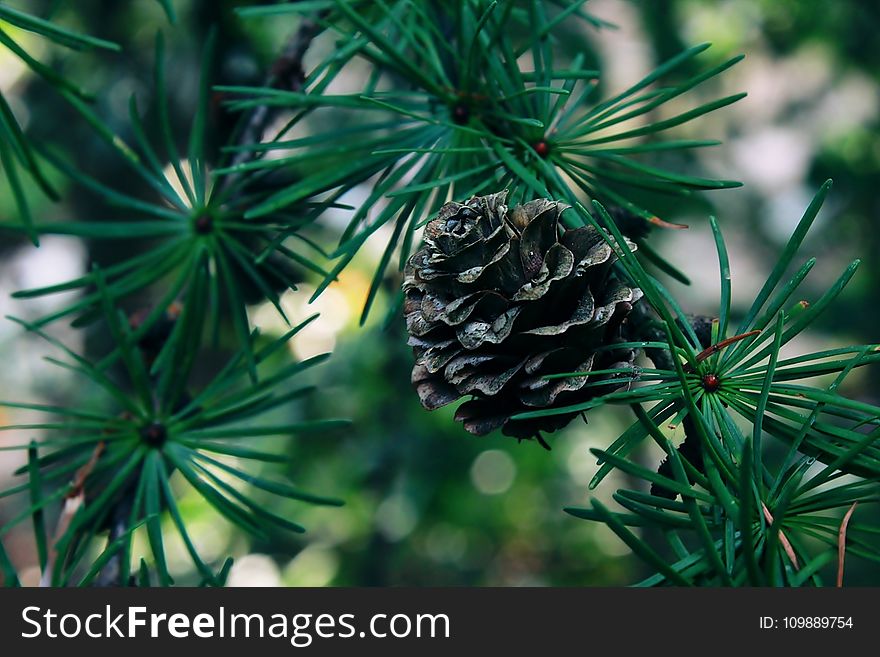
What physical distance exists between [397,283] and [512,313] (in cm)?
92

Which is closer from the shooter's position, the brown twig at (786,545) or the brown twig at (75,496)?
the brown twig at (786,545)

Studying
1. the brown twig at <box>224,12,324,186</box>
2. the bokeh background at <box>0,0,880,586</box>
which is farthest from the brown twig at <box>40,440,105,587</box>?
the bokeh background at <box>0,0,880,586</box>

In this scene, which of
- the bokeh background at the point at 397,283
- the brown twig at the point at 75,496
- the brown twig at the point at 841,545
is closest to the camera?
the brown twig at the point at 841,545

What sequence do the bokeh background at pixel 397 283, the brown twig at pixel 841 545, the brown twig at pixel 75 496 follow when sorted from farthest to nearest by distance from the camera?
1. the bokeh background at pixel 397 283
2. the brown twig at pixel 75 496
3. the brown twig at pixel 841 545

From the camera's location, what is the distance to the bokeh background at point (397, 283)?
3.73ft

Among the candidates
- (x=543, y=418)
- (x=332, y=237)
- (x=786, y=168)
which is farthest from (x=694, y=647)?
(x=786, y=168)

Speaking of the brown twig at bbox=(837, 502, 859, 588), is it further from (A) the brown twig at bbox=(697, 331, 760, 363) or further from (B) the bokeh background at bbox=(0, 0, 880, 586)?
(B) the bokeh background at bbox=(0, 0, 880, 586)

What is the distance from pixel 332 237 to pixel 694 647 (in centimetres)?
97

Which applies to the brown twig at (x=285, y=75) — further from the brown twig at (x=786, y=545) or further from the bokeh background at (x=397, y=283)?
the bokeh background at (x=397, y=283)

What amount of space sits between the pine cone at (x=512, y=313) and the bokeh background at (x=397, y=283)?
0.75 m

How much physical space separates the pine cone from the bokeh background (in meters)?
0.75

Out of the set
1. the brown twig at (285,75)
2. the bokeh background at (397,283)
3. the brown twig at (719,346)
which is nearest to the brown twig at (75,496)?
the brown twig at (285,75)

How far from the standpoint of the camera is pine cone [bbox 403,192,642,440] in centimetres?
27

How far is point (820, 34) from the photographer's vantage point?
1204 millimetres
